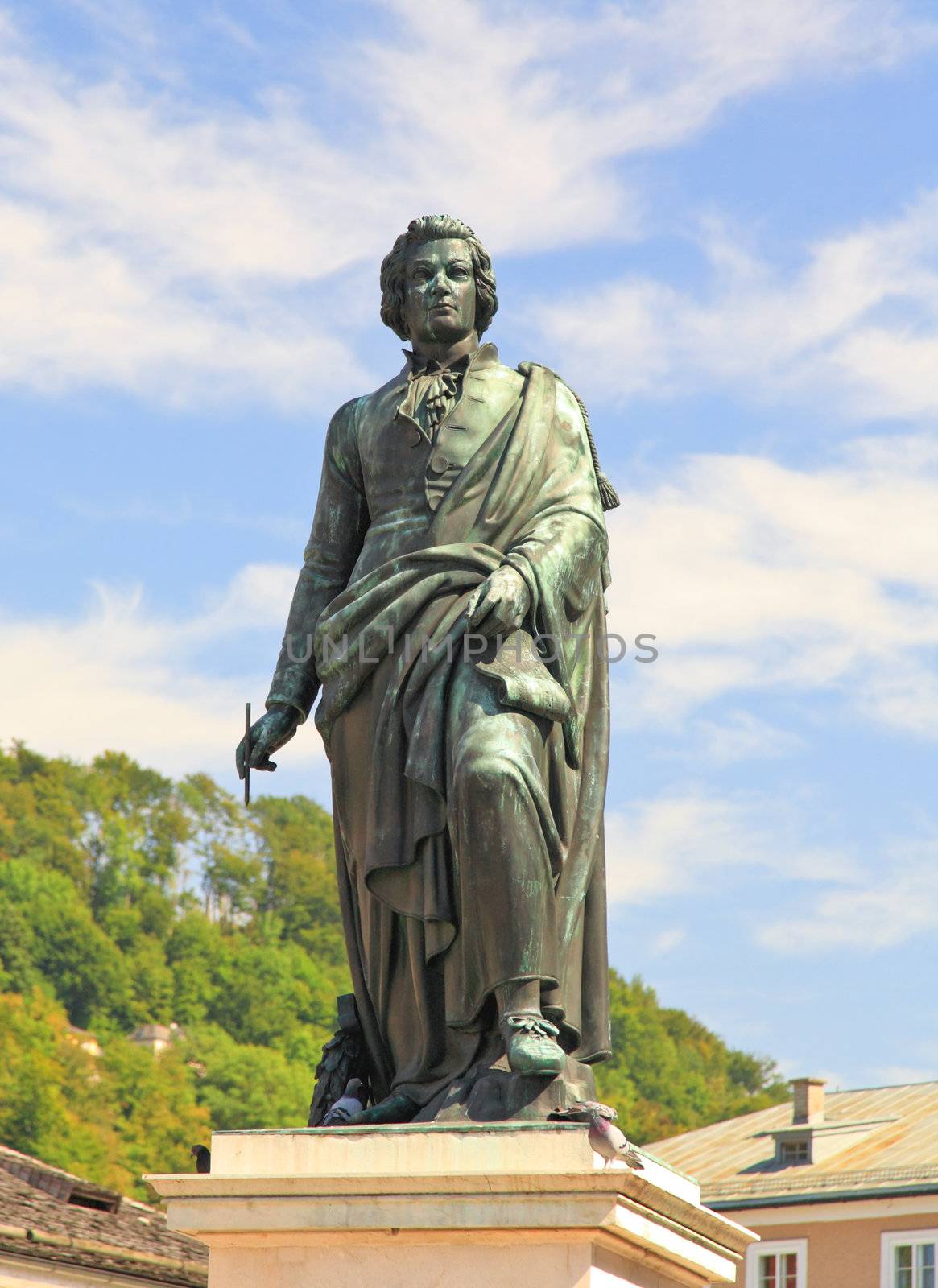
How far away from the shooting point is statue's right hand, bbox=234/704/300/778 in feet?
25.5

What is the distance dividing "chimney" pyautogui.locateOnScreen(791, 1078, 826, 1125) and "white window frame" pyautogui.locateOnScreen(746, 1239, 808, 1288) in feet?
11.9

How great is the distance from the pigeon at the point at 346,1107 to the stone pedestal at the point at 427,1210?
388 mm

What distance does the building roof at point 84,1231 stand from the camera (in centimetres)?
2353

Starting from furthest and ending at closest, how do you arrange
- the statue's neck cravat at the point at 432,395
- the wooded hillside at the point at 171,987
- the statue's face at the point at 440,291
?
the wooded hillside at the point at 171,987, the statue's face at the point at 440,291, the statue's neck cravat at the point at 432,395

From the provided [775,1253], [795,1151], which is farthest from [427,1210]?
[795,1151]

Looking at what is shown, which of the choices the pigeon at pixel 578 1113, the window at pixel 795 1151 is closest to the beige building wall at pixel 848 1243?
the window at pixel 795 1151

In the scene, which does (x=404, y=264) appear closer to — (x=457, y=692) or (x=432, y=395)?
(x=432, y=395)

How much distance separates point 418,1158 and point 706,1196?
38.7 m

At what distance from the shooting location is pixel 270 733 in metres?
7.79

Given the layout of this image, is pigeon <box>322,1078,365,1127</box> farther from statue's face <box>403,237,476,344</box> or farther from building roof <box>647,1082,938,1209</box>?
building roof <box>647,1082,938,1209</box>

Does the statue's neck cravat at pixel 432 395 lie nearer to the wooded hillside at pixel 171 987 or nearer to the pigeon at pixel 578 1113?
the pigeon at pixel 578 1113

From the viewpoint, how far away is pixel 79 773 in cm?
14012

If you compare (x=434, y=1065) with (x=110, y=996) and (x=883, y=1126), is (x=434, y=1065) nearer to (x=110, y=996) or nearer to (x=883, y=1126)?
(x=883, y=1126)

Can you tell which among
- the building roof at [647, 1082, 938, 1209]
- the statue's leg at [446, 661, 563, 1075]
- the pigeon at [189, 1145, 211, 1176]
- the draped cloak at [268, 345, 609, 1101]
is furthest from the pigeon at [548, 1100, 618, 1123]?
the building roof at [647, 1082, 938, 1209]
